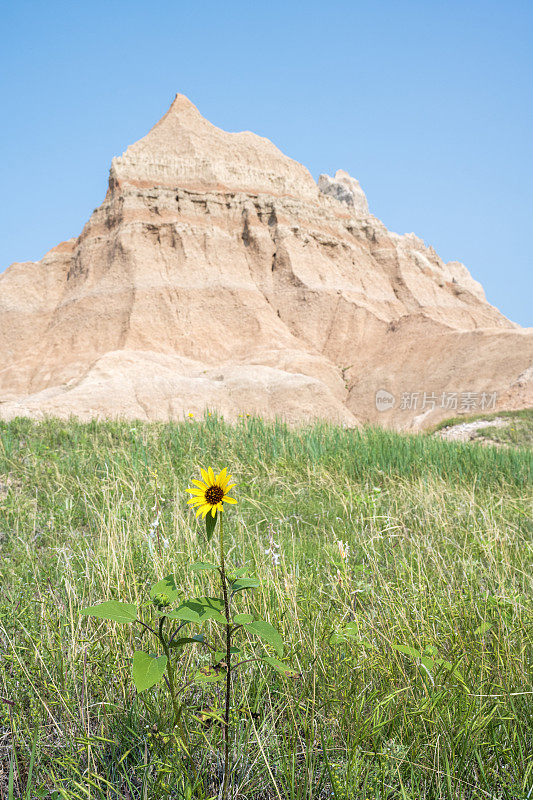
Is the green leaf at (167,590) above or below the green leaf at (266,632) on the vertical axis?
above

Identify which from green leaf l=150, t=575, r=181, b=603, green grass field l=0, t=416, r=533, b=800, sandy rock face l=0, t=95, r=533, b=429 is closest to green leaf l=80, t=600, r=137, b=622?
green leaf l=150, t=575, r=181, b=603

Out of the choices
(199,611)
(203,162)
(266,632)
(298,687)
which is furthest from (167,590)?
(203,162)

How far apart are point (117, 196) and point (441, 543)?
33647mm

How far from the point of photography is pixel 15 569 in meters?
3.06

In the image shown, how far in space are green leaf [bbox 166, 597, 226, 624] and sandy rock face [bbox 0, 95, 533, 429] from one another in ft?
65.1

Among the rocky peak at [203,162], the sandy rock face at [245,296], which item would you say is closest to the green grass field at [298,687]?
the sandy rock face at [245,296]

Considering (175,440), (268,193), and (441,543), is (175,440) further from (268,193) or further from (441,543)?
(268,193)

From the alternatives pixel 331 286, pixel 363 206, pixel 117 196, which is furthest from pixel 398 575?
pixel 363 206

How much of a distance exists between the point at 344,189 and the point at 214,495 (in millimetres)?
51023

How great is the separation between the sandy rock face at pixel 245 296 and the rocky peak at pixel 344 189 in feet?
32.4

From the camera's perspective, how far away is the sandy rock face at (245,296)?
83.4 ft

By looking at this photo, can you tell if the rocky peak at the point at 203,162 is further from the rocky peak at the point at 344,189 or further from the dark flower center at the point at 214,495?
the dark flower center at the point at 214,495

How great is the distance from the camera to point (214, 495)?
1.24 m

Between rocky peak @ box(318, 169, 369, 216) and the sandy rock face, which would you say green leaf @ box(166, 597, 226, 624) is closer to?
the sandy rock face
